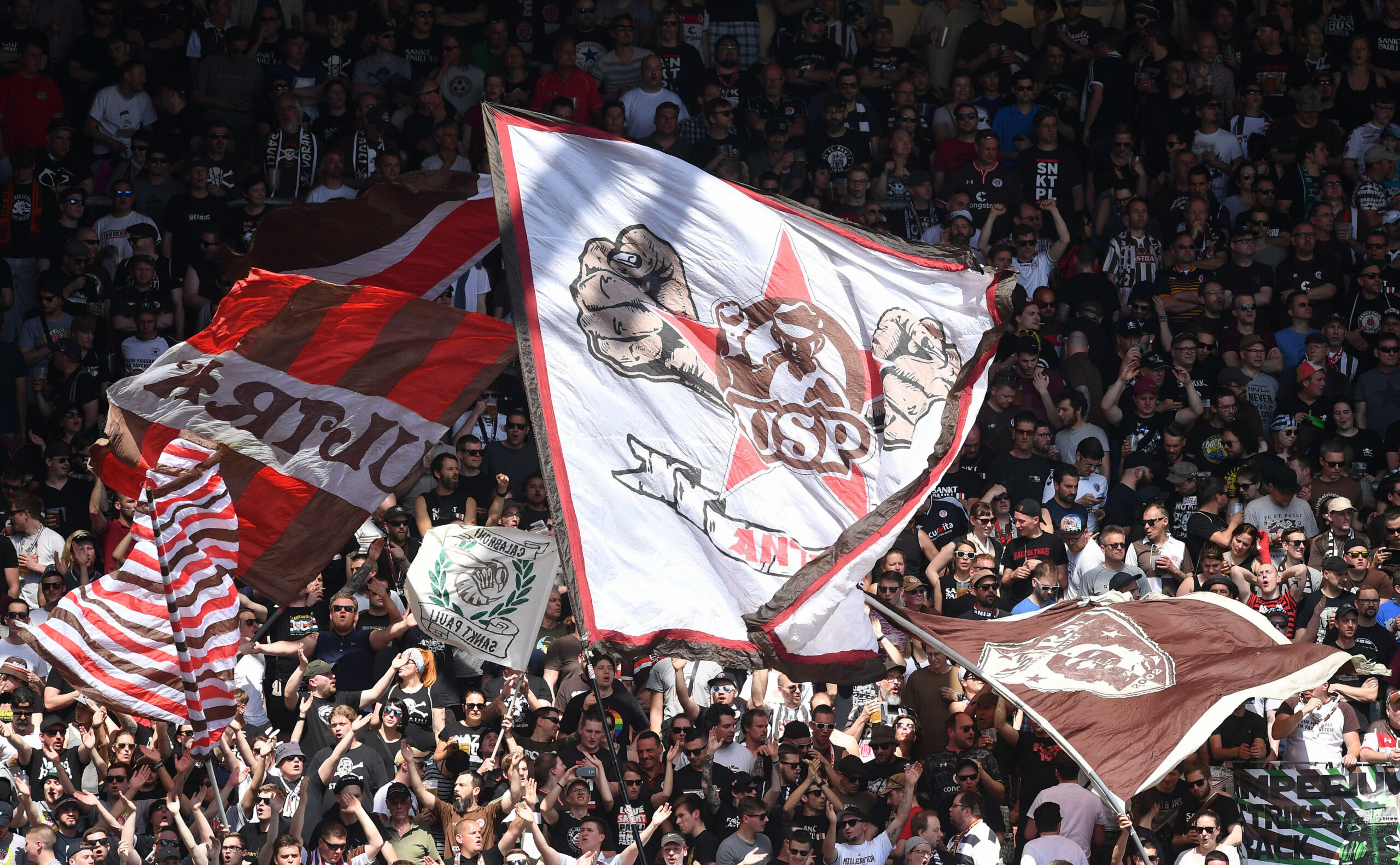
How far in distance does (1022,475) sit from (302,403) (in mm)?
7818

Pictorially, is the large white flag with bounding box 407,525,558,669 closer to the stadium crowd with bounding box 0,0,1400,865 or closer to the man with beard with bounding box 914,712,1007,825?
the stadium crowd with bounding box 0,0,1400,865

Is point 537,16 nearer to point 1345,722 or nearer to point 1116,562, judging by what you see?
point 1116,562

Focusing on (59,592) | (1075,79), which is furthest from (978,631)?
(1075,79)

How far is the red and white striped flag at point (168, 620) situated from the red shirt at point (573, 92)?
34.9 feet

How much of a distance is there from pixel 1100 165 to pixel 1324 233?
2.51 m

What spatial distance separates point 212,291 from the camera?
19.5 meters

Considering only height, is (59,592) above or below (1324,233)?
below

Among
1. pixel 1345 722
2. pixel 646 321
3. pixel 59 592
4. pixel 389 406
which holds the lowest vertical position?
pixel 59 592

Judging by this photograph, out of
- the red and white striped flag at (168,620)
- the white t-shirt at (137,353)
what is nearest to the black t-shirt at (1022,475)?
the white t-shirt at (137,353)

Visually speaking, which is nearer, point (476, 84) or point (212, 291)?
point (212, 291)

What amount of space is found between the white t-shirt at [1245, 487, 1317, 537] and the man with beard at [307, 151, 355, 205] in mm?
9236

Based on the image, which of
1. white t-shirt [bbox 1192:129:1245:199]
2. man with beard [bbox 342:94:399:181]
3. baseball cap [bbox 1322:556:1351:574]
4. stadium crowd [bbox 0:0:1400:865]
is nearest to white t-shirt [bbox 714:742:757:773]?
stadium crowd [bbox 0:0:1400:865]

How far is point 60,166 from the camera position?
20.4 metres

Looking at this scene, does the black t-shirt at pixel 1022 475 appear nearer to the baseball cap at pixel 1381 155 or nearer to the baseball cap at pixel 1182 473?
the baseball cap at pixel 1182 473
